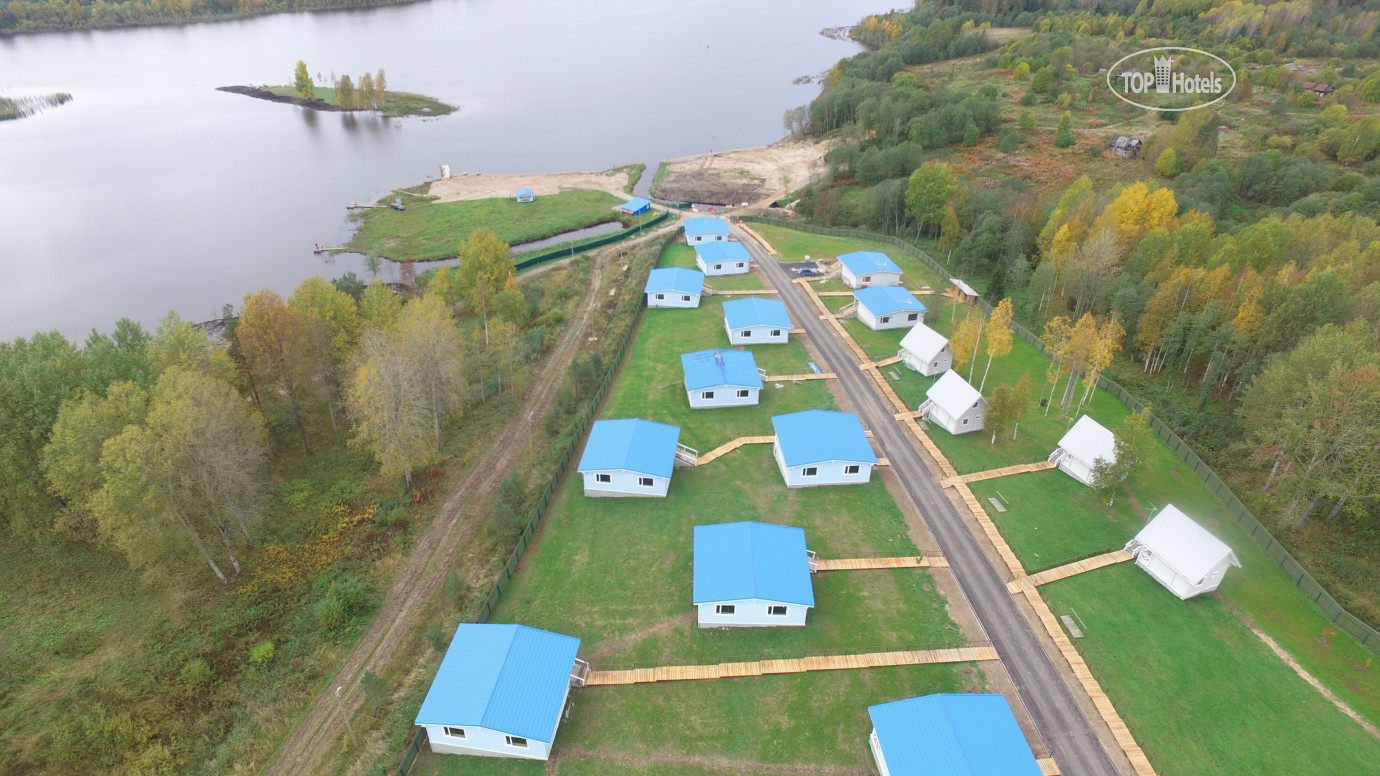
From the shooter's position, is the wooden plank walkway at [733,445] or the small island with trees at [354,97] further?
the small island with trees at [354,97]

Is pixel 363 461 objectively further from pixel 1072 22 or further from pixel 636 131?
pixel 1072 22

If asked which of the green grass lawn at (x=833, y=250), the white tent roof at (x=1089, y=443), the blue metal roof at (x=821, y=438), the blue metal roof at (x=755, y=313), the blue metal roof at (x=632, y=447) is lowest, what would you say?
the blue metal roof at (x=632, y=447)

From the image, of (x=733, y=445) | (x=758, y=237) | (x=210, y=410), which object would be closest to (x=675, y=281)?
(x=758, y=237)

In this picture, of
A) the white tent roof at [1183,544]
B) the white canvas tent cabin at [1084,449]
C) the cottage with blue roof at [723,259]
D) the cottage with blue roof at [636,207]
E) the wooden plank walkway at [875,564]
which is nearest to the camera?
the white tent roof at [1183,544]

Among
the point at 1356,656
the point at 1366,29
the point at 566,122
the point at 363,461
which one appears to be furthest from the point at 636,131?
the point at 1366,29

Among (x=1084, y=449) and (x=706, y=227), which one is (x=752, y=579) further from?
(x=706, y=227)

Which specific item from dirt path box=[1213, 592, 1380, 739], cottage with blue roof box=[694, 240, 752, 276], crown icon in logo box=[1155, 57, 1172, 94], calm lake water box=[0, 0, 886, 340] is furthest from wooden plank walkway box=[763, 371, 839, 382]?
crown icon in logo box=[1155, 57, 1172, 94]

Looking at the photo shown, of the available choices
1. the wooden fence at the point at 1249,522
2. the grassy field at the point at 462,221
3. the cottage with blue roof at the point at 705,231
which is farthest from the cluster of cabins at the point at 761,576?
the grassy field at the point at 462,221

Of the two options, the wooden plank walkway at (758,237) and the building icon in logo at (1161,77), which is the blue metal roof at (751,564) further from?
the building icon in logo at (1161,77)
